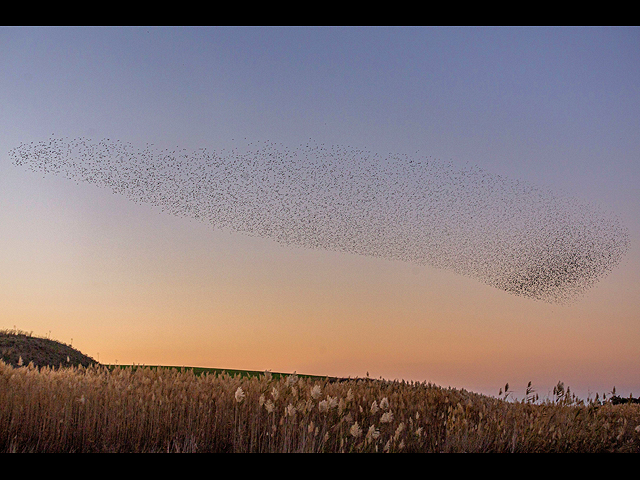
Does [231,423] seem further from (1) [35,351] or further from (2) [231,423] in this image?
(1) [35,351]

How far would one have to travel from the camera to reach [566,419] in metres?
8.35

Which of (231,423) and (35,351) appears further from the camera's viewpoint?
(35,351)

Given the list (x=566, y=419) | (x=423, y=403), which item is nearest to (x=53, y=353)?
(x=423, y=403)

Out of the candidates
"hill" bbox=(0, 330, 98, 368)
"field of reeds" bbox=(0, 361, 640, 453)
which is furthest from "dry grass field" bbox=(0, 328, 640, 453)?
"hill" bbox=(0, 330, 98, 368)

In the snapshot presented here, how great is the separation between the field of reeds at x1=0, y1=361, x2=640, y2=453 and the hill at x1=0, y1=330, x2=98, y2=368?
13.9 m

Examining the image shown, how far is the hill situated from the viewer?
20233 millimetres

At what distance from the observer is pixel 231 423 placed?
22.2ft

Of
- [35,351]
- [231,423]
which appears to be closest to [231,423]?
[231,423]

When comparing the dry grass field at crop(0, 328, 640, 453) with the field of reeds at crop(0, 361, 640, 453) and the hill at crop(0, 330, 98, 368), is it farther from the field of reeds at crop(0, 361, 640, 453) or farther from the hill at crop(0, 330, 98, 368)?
the hill at crop(0, 330, 98, 368)

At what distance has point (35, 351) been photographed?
2153 centimetres

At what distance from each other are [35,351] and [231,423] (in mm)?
18418

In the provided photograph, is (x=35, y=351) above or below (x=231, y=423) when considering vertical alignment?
above
